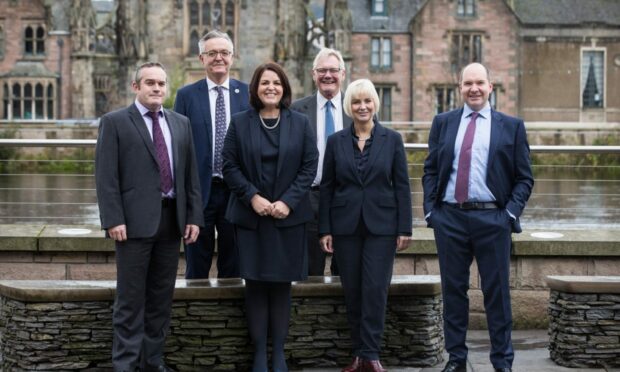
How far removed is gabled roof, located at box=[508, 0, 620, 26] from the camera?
52.5 meters

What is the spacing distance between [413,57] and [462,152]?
4394cm

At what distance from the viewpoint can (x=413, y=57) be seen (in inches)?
2032

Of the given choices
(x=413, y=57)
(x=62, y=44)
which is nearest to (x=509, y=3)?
(x=413, y=57)

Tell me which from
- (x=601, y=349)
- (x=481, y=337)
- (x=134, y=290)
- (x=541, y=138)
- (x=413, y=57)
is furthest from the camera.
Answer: (x=413, y=57)

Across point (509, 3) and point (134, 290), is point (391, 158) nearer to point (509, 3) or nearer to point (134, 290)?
point (134, 290)

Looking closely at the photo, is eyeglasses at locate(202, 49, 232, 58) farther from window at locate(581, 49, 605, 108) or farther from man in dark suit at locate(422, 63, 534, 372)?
window at locate(581, 49, 605, 108)

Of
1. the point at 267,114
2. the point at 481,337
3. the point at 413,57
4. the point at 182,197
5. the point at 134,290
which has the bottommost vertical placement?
the point at 481,337

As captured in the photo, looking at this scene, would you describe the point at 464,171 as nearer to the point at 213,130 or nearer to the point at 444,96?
the point at 213,130

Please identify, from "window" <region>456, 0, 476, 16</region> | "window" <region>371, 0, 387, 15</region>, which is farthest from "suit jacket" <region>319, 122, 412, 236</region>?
"window" <region>456, 0, 476, 16</region>

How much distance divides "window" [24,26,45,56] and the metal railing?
2103 cm

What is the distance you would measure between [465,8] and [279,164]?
4508cm

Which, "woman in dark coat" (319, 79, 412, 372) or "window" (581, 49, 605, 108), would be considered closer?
"woman in dark coat" (319, 79, 412, 372)

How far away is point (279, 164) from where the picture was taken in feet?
26.4

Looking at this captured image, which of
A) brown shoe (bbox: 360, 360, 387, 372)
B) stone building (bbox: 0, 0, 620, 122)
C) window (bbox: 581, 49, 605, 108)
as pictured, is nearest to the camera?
brown shoe (bbox: 360, 360, 387, 372)
